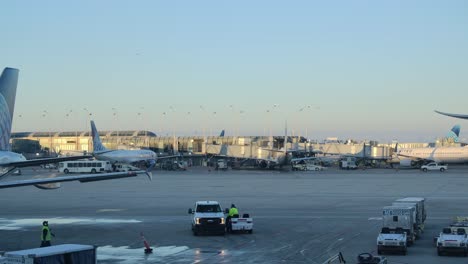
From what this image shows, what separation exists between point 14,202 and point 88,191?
15.3m

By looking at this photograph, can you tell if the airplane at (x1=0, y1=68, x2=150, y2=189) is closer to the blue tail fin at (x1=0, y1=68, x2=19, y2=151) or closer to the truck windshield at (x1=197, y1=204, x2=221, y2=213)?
the blue tail fin at (x1=0, y1=68, x2=19, y2=151)

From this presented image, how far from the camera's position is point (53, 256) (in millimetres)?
18484

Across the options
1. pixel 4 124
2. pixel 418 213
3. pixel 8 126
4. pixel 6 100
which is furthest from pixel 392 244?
pixel 6 100

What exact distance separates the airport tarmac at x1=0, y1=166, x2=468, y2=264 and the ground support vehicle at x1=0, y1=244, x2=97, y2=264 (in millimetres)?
8106

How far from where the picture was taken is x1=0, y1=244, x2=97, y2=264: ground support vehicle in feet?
58.9

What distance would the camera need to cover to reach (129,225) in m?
40.8

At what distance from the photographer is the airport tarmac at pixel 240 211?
29.7 meters

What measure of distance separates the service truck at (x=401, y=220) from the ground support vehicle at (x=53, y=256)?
687 inches

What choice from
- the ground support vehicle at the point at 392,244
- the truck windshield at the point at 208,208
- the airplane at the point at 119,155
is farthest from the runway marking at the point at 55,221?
the airplane at the point at 119,155

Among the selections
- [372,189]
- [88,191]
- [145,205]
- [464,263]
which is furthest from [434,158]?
[464,263]

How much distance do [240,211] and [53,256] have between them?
31188mm

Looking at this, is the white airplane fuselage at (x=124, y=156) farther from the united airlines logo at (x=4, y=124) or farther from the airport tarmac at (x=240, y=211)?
the united airlines logo at (x=4, y=124)

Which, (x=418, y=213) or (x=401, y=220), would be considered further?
(x=418, y=213)

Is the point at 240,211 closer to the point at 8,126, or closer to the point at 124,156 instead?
the point at 8,126
